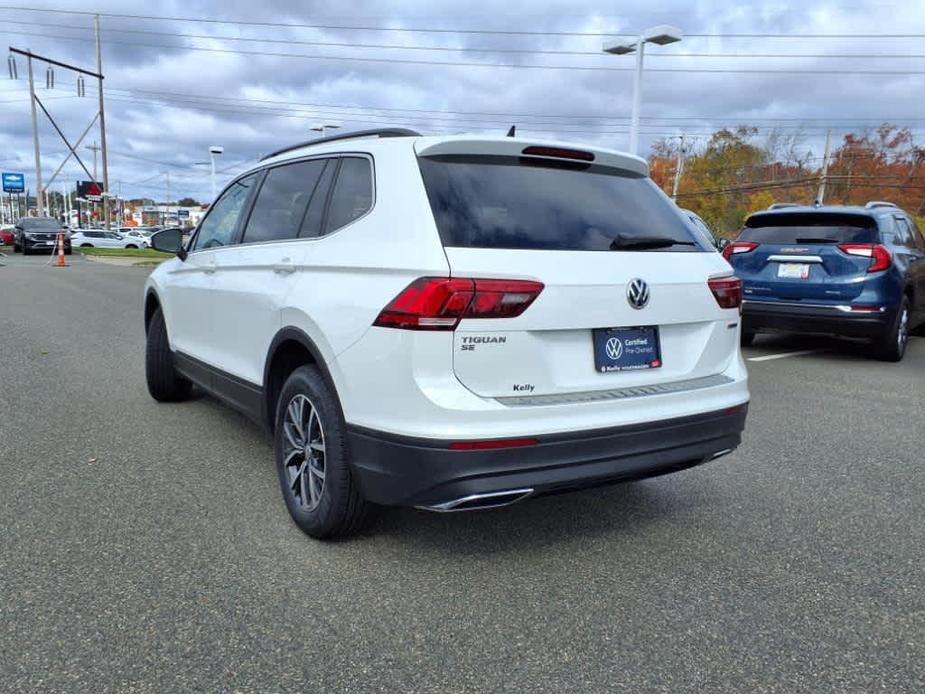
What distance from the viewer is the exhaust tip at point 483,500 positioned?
2711 mm

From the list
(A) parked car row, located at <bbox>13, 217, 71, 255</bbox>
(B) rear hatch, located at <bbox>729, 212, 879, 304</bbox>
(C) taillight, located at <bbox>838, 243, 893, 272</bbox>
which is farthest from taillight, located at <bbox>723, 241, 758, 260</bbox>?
(A) parked car row, located at <bbox>13, 217, 71, 255</bbox>

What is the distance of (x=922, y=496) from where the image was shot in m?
4.06

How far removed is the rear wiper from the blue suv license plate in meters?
0.34

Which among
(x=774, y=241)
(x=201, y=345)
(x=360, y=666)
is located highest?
(x=774, y=241)

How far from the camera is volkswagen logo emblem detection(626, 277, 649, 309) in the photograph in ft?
9.80

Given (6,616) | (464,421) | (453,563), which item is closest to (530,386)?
(464,421)

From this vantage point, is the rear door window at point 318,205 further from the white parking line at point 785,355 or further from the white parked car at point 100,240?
the white parked car at point 100,240

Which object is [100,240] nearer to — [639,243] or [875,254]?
[875,254]

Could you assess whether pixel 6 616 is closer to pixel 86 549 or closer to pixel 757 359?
pixel 86 549

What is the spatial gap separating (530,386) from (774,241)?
6607mm

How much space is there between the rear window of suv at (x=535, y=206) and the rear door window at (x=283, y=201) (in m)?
0.96

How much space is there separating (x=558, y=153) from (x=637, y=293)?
0.73 meters

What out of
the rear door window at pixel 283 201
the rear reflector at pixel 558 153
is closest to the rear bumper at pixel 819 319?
the rear reflector at pixel 558 153

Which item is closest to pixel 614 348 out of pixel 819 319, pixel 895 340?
pixel 819 319
